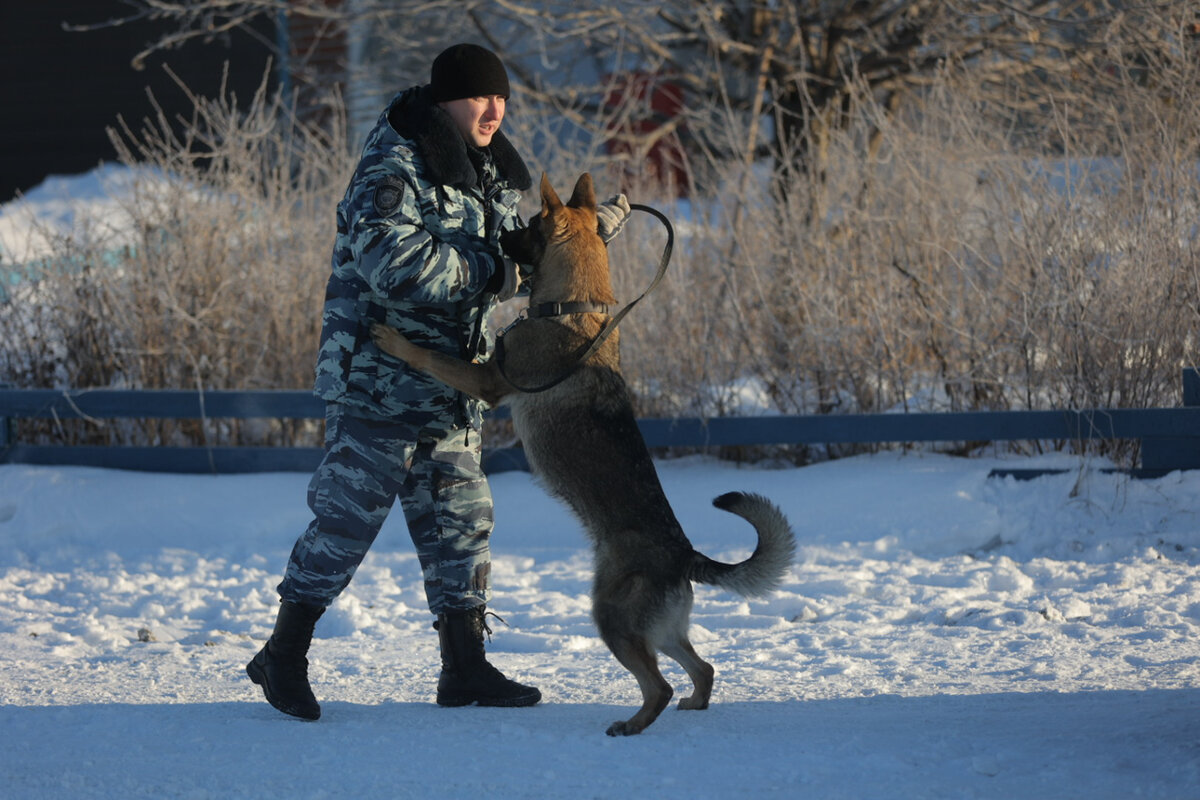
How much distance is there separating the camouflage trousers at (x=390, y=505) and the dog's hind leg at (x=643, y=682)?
617mm

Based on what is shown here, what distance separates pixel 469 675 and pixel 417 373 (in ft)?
3.52

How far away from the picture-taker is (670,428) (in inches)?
279

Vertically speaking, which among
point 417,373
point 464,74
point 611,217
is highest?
point 464,74

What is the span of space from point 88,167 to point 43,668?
1440 cm

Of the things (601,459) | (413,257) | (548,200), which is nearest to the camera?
(413,257)

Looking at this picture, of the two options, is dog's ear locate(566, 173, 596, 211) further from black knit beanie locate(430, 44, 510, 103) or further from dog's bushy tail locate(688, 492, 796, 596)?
dog's bushy tail locate(688, 492, 796, 596)

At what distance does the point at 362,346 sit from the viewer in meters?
3.79

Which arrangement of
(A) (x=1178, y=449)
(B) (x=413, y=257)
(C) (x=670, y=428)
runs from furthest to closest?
1. (C) (x=670, y=428)
2. (A) (x=1178, y=449)
3. (B) (x=413, y=257)

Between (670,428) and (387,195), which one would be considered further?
(670,428)

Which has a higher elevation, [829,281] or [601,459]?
[829,281]

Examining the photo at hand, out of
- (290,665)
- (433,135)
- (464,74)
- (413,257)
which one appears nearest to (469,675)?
(290,665)

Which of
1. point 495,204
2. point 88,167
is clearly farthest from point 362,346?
point 88,167

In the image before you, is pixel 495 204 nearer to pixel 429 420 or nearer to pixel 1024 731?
pixel 429 420

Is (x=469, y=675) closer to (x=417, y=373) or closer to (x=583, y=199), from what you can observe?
(x=417, y=373)
